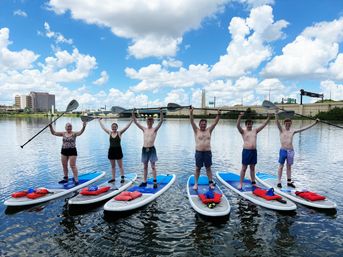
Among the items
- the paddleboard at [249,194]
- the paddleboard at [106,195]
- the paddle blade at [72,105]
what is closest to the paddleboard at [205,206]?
the paddleboard at [249,194]

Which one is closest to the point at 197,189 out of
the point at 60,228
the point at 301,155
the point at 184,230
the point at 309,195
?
A: the point at 184,230

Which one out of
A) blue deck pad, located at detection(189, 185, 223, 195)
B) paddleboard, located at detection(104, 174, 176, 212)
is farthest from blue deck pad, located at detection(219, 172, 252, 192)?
paddleboard, located at detection(104, 174, 176, 212)

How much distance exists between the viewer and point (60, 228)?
8.23 meters

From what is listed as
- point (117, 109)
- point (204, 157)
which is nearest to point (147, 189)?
point (204, 157)

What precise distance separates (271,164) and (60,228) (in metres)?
15.4

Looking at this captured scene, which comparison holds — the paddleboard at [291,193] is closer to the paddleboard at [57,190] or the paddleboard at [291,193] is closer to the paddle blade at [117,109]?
the paddle blade at [117,109]

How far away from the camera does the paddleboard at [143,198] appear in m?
8.76

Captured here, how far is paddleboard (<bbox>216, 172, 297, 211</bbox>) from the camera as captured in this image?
29.4ft

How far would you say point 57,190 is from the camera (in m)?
10.9

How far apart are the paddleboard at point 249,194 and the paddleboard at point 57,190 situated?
6.37 metres

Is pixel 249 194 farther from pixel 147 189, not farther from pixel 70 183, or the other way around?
pixel 70 183

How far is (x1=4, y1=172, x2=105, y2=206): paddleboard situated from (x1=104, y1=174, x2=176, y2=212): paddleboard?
273cm

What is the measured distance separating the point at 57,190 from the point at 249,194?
776 centimetres

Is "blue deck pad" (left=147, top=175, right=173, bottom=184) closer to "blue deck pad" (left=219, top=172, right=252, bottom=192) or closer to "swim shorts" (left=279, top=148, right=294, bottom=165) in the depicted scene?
"blue deck pad" (left=219, top=172, right=252, bottom=192)
